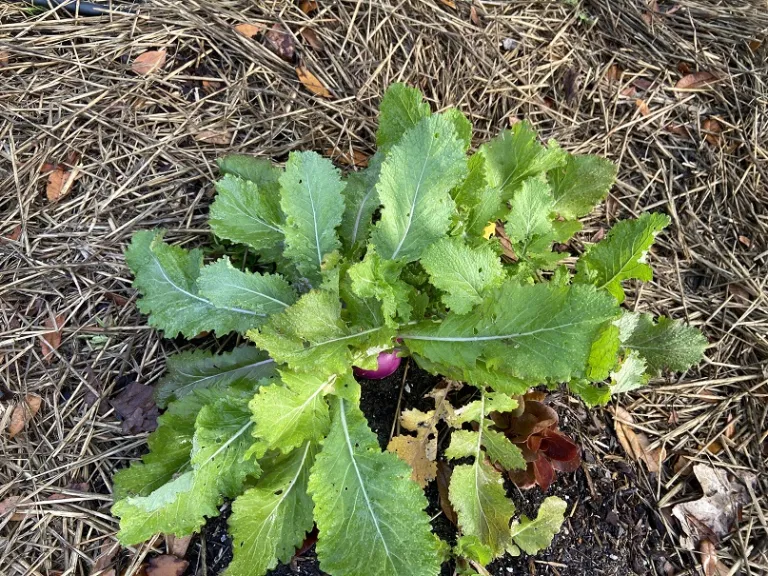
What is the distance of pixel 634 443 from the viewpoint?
2.05 m

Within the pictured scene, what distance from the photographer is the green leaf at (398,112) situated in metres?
1.80

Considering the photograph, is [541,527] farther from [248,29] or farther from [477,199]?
[248,29]

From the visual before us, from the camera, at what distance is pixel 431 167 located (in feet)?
5.24

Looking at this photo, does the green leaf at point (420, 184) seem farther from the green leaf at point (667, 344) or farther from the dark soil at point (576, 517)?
the green leaf at point (667, 344)

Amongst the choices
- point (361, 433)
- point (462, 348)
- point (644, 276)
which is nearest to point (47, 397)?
point (361, 433)

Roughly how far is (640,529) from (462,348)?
0.99 meters

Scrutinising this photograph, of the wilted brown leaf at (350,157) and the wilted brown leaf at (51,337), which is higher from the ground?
the wilted brown leaf at (350,157)

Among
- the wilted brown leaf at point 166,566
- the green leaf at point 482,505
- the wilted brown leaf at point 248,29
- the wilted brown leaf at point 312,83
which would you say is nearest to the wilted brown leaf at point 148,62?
the wilted brown leaf at point 248,29

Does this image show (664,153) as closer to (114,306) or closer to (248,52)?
(248,52)

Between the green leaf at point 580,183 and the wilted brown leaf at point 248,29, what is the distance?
1254mm

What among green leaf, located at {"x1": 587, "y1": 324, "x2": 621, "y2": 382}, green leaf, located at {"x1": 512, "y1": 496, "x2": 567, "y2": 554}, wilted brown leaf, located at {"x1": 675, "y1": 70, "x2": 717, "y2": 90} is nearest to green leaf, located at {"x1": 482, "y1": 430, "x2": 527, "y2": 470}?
green leaf, located at {"x1": 512, "y1": 496, "x2": 567, "y2": 554}

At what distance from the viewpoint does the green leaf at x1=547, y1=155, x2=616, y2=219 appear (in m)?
1.96

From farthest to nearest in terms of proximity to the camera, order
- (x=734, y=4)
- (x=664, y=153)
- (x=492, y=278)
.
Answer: (x=734, y=4) → (x=664, y=153) → (x=492, y=278)

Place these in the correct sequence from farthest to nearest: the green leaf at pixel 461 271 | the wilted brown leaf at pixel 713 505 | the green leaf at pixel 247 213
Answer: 1. the wilted brown leaf at pixel 713 505
2. the green leaf at pixel 247 213
3. the green leaf at pixel 461 271
